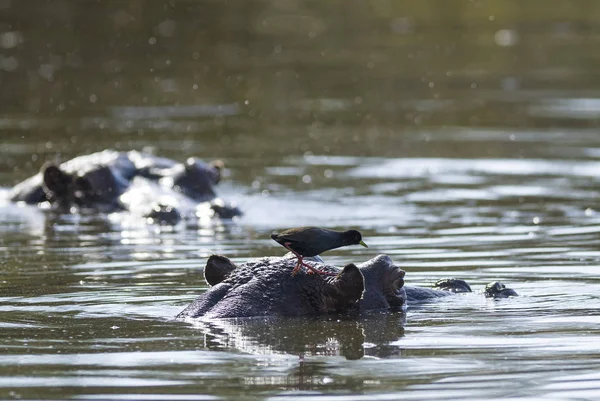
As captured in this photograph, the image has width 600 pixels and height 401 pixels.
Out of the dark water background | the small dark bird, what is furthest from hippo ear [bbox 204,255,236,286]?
the small dark bird

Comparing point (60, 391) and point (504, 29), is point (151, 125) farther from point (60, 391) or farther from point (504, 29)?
point (504, 29)

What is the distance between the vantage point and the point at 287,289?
685cm

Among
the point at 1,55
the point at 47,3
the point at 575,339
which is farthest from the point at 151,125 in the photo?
the point at 47,3

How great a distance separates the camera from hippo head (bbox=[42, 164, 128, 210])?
12430mm

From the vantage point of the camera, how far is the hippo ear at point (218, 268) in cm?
695

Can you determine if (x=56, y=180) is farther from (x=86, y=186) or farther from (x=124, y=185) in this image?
(x=124, y=185)

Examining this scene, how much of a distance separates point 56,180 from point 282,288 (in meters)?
6.10

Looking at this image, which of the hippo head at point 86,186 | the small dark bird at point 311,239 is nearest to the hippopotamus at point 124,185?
the hippo head at point 86,186

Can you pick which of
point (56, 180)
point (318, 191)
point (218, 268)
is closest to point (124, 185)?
point (56, 180)

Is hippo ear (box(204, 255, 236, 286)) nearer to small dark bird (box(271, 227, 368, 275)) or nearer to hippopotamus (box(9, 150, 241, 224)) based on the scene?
small dark bird (box(271, 227, 368, 275))

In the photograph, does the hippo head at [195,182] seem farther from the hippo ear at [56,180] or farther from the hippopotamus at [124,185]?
the hippo ear at [56,180]

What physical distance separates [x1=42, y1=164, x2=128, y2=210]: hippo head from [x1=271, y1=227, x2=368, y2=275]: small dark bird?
19.5ft

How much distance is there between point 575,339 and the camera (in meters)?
6.42

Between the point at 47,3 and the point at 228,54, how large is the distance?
366 inches
